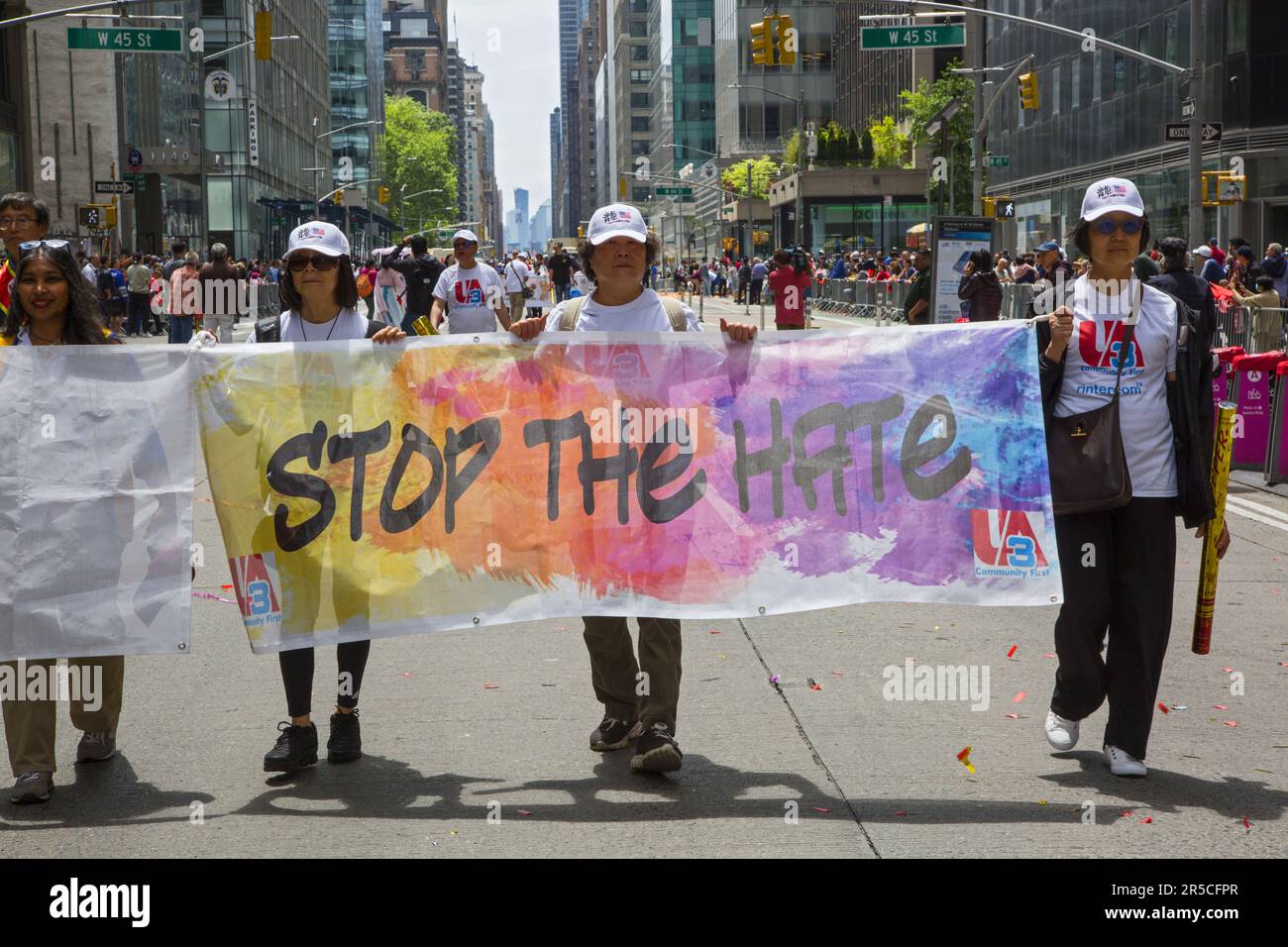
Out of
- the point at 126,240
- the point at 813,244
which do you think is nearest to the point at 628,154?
the point at 813,244

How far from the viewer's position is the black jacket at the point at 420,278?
18672 millimetres

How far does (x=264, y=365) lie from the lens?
20.3ft

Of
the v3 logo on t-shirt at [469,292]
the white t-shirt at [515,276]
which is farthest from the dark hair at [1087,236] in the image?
the white t-shirt at [515,276]

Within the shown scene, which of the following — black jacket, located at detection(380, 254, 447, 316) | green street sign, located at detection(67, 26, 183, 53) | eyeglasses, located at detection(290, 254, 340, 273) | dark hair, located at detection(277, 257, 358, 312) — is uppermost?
green street sign, located at detection(67, 26, 183, 53)

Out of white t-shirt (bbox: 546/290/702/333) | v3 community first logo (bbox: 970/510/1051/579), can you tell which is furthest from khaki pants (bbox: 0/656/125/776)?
v3 community first logo (bbox: 970/510/1051/579)

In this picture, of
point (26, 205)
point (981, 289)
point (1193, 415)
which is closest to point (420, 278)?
point (981, 289)

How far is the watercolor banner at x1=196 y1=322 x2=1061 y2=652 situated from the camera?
239 inches

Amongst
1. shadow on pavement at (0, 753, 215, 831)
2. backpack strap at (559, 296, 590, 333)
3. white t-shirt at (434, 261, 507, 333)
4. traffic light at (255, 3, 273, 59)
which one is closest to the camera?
shadow on pavement at (0, 753, 215, 831)

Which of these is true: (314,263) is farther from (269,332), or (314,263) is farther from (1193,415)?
(1193,415)

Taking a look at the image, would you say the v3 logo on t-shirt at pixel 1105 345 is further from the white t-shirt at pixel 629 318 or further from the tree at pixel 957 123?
the tree at pixel 957 123

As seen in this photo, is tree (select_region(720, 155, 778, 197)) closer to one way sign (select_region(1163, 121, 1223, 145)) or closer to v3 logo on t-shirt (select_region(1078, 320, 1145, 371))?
one way sign (select_region(1163, 121, 1223, 145))

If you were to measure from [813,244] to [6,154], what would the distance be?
48051mm

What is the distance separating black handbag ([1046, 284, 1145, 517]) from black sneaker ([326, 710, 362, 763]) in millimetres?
2798
